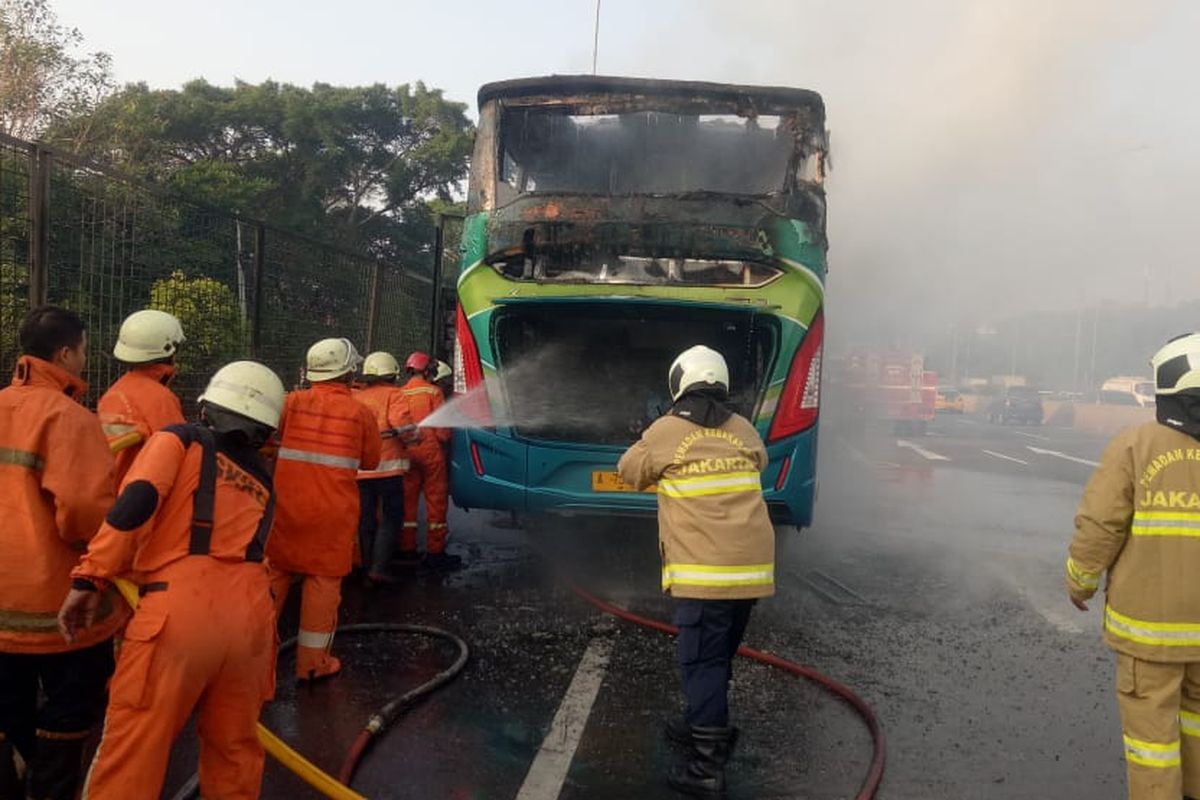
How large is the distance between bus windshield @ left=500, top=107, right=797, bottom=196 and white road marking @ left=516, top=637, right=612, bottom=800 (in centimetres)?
306

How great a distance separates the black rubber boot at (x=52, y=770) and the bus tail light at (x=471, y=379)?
3.40 metres

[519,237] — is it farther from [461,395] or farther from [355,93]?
[355,93]

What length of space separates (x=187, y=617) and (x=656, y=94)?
475 centimetres

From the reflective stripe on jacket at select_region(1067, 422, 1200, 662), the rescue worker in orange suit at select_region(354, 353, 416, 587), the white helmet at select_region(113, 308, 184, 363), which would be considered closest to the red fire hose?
the reflective stripe on jacket at select_region(1067, 422, 1200, 662)

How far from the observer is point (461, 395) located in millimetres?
6180

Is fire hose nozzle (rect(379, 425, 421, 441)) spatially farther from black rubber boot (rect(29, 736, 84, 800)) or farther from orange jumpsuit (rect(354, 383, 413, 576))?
black rubber boot (rect(29, 736, 84, 800))

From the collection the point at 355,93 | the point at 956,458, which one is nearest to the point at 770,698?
the point at 956,458

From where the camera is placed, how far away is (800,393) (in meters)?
5.96

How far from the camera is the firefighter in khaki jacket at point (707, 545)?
11.8ft

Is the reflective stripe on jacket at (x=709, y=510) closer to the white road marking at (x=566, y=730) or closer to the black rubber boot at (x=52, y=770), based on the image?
the white road marking at (x=566, y=730)

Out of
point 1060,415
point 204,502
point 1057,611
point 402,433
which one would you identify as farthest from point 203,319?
point 1060,415

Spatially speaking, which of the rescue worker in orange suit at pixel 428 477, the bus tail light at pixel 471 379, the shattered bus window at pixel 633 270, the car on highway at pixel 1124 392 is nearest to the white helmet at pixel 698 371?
A: the shattered bus window at pixel 633 270

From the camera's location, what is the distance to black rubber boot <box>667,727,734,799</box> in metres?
3.51

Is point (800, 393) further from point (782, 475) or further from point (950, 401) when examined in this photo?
point (950, 401)
